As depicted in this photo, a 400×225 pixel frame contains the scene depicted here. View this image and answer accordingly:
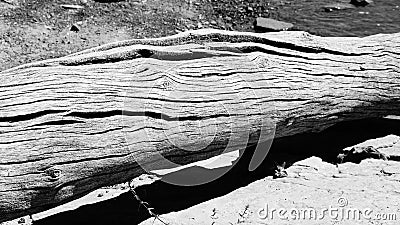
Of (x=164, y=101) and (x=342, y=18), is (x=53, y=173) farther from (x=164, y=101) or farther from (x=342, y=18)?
(x=342, y=18)

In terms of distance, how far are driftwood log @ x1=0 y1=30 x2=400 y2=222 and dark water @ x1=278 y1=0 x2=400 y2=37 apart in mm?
2554

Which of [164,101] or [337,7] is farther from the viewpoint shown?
[337,7]

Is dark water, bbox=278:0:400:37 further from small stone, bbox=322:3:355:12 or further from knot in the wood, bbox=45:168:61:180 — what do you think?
knot in the wood, bbox=45:168:61:180

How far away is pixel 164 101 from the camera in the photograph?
10.5 ft

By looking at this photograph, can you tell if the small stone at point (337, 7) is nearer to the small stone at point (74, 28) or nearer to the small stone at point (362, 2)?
the small stone at point (362, 2)

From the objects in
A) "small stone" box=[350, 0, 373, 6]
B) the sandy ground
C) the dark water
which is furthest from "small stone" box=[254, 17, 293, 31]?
the sandy ground

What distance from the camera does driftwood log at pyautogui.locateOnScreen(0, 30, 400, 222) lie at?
9.35 feet

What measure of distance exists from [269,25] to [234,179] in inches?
122

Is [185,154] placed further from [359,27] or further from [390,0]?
[390,0]

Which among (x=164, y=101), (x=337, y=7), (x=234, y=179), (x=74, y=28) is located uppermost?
(x=164, y=101)

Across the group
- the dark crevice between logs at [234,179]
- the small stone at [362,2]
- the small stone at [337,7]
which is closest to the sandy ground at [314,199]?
the dark crevice between logs at [234,179]

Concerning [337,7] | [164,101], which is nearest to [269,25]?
[337,7]

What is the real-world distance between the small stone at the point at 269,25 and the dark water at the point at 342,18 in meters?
0.14

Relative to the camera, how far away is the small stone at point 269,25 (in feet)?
21.5
